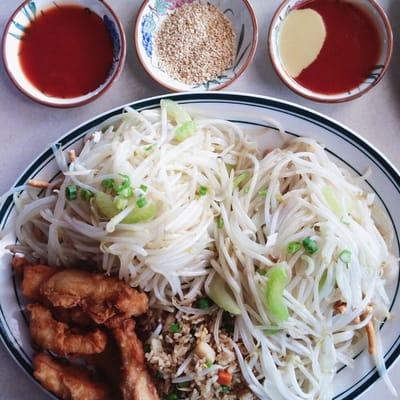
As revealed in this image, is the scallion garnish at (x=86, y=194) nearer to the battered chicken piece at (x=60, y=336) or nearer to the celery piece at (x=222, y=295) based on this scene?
the battered chicken piece at (x=60, y=336)

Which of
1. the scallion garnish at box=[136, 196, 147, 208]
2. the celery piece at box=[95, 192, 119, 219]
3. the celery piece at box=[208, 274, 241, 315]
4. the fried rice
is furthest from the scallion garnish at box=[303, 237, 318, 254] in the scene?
the celery piece at box=[95, 192, 119, 219]

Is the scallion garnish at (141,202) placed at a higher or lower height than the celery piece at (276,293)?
higher

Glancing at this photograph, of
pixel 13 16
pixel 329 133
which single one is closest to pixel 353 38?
pixel 329 133

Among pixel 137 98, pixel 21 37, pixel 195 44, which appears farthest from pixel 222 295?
pixel 21 37

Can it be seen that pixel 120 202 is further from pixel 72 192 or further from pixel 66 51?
pixel 66 51

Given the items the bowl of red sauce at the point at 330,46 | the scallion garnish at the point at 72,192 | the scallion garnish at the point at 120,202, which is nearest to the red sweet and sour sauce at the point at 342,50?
the bowl of red sauce at the point at 330,46

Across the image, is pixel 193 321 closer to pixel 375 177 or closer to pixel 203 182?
pixel 203 182
